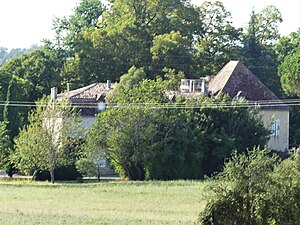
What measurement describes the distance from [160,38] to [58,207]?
41871 millimetres

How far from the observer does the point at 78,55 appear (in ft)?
246

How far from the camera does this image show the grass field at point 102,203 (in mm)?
27594

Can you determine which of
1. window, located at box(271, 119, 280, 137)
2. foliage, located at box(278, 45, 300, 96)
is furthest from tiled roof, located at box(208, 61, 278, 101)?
foliage, located at box(278, 45, 300, 96)

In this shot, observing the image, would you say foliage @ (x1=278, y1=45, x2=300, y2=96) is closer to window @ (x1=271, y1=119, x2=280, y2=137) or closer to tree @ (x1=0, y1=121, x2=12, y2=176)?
window @ (x1=271, y1=119, x2=280, y2=137)

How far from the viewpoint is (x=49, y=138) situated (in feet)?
178

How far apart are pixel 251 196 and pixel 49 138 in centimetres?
3416

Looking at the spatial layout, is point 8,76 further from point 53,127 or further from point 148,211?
point 148,211

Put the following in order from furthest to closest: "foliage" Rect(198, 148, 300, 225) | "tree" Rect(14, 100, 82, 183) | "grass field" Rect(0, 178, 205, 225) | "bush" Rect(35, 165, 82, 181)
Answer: "bush" Rect(35, 165, 82, 181)
"tree" Rect(14, 100, 82, 183)
"grass field" Rect(0, 178, 205, 225)
"foliage" Rect(198, 148, 300, 225)

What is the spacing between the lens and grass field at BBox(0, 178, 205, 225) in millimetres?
27594

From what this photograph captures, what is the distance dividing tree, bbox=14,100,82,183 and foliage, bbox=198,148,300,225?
32559 millimetres

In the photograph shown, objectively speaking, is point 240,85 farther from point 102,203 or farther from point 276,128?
point 102,203

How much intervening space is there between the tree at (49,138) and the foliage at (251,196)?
107 ft

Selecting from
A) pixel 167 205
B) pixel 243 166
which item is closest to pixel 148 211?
pixel 167 205

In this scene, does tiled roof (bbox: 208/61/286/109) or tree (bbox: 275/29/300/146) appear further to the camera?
tree (bbox: 275/29/300/146)
